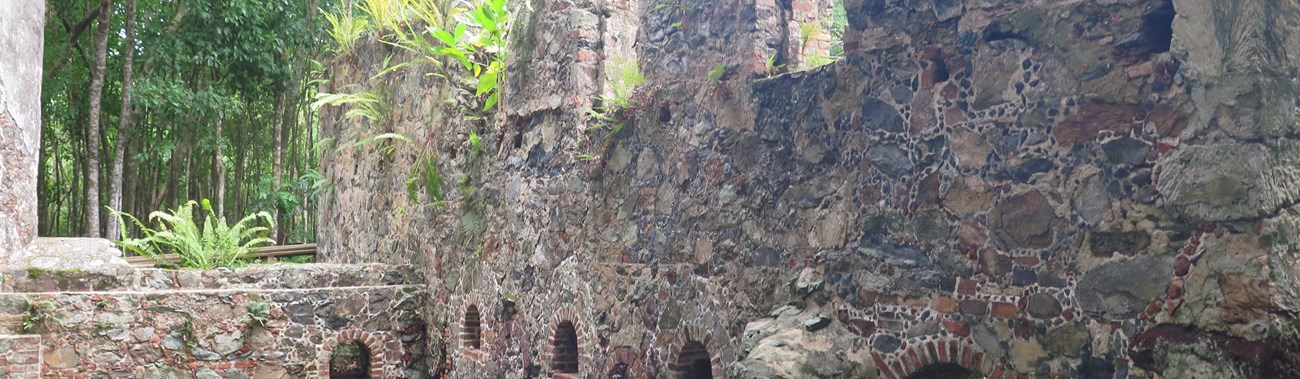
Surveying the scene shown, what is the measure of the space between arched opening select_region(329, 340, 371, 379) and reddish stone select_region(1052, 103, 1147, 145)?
7.89 m

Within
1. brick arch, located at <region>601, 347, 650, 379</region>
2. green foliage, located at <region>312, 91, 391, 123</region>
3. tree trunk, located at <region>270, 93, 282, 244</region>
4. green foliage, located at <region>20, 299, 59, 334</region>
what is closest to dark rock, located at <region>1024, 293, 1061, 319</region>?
brick arch, located at <region>601, 347, 650, 379</region>

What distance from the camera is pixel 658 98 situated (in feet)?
23.7

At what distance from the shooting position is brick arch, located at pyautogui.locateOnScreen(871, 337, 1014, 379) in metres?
4.67

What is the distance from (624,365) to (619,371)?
8 centimetres

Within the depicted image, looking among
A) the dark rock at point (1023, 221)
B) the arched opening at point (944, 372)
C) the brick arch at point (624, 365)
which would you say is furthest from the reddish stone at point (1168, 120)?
the brick arch at point (624, 365)

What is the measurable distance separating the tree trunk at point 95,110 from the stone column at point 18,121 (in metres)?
4.91

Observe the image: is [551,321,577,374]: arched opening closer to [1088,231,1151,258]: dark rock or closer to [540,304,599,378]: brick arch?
[540,304,599,378]: brick arch

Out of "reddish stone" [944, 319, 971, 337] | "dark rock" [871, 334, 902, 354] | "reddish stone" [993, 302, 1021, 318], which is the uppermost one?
"reddish stone" [993, 302, 1021, 318]

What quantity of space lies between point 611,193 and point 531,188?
1.25 meters

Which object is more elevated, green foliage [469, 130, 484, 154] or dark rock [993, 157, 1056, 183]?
green foliage [469, 130, 484, 154]

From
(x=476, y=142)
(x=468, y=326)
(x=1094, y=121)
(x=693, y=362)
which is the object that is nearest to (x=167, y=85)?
(x=476, y=142)

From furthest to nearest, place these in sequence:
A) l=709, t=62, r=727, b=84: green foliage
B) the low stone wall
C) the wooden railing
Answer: the wooden railing < the low stone wall < l=709, t=62, r=727, b=84: green foliage

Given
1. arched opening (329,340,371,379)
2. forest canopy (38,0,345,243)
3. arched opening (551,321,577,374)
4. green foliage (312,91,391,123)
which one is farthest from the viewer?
forest canopy (38,0,345,243)

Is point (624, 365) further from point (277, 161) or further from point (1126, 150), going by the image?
point (277, 161)
